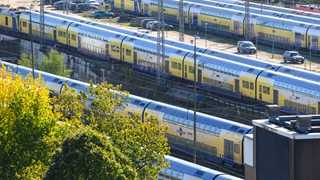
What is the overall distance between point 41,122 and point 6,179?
3.11m

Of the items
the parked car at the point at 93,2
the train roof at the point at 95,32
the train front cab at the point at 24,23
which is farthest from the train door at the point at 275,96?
the parked car at the point at 93,2

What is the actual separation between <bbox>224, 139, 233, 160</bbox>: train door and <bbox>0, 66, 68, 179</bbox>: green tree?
435 inches

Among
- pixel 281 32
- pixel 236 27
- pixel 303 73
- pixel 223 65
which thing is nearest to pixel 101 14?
pixel 236 27

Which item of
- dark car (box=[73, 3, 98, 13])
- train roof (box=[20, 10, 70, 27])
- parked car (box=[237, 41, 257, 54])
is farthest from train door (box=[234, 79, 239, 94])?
dark car (box=[73, 3, 98, 13])

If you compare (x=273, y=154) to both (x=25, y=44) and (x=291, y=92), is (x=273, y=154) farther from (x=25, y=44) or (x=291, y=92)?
(x=25, y=44)

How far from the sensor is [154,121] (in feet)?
116

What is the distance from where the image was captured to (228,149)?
4984cm

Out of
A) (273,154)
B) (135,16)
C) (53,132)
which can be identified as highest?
(273,154)

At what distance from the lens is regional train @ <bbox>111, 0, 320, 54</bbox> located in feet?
264

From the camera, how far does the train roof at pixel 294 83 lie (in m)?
57.6

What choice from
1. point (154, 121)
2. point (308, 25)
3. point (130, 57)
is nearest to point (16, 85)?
point (154, 121)

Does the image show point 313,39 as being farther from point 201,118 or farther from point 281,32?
point 201,118

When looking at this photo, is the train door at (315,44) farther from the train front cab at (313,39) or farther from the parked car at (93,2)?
the parked car at (93,2)

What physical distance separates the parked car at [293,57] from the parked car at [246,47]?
4530 millimetres
